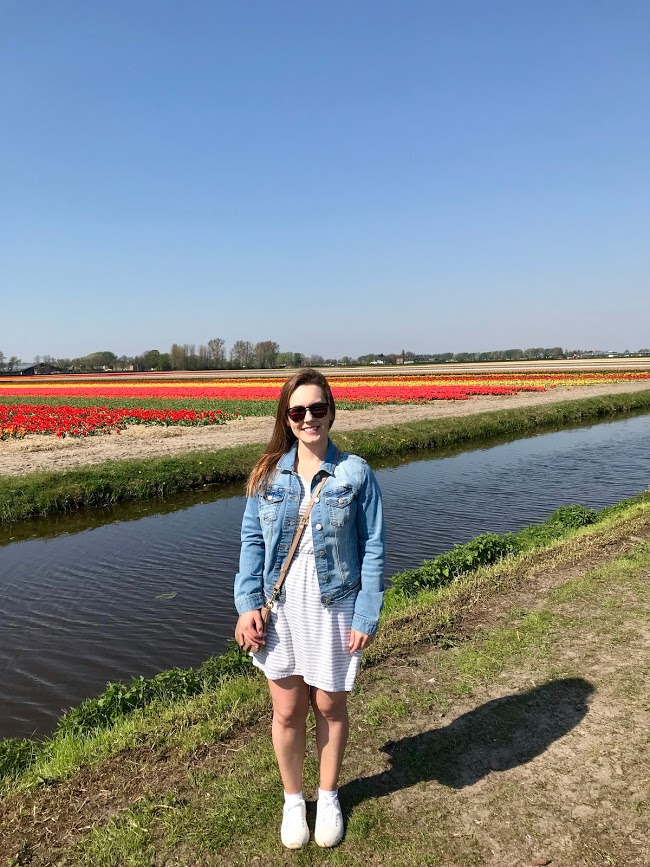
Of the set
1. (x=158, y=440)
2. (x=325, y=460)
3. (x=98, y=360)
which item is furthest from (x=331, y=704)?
(x=98, y=360)

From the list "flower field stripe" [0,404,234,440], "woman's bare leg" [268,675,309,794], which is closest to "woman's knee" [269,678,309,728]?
"woman's bare leg" [268,675,309,794]

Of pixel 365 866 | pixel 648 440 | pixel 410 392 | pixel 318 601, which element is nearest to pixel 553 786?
pixel 365 866

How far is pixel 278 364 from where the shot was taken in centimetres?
12000

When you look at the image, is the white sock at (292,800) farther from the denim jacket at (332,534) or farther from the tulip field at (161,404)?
the tulip field at (161,404)

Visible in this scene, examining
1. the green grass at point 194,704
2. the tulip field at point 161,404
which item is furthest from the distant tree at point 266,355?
the green grass at point 194,704

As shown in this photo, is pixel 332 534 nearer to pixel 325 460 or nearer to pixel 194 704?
pixel 325 460

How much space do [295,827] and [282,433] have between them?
2.04m

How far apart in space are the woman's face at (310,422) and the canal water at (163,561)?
4.17 metres

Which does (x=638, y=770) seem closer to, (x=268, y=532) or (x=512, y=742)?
(x=512, y=742)

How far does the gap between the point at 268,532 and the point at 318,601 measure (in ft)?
1.41

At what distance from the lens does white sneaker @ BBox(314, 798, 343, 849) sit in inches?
124

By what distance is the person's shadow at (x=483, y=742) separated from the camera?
11.8ft

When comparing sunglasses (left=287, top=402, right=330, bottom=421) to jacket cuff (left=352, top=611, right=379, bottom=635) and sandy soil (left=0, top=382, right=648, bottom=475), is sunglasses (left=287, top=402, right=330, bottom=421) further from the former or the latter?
sandy soil (left=0, top=382, right=648, bottom=475)

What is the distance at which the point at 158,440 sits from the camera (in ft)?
74.3
